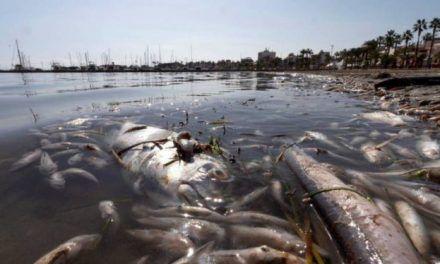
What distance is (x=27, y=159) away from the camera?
6211mm

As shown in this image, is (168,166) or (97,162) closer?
(168,166)

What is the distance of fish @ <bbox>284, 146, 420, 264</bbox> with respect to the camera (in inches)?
104

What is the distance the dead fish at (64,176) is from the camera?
16.6ft

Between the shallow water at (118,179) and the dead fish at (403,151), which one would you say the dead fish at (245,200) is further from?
the dead fish at (403,151)

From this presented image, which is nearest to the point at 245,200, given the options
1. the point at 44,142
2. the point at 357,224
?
the point at 357,224

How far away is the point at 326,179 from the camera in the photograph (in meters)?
4.27

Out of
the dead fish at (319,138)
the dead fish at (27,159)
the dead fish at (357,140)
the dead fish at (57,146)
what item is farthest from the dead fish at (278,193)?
the dead fish at (57,146)

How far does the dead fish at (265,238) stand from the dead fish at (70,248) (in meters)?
1.63

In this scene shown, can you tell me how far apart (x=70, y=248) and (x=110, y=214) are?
84cm

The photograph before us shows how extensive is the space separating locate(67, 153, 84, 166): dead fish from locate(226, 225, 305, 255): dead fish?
4.14 m

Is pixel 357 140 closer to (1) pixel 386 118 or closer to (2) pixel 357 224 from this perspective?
(1) pixel 386 118

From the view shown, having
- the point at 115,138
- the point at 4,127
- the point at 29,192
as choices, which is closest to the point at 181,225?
the point at 29,192

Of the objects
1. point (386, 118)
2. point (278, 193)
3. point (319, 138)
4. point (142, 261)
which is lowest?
point (142, 261)

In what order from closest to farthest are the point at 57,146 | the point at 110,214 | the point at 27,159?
the point at 110,214 → the point at 27,159 → the point at 57,146
